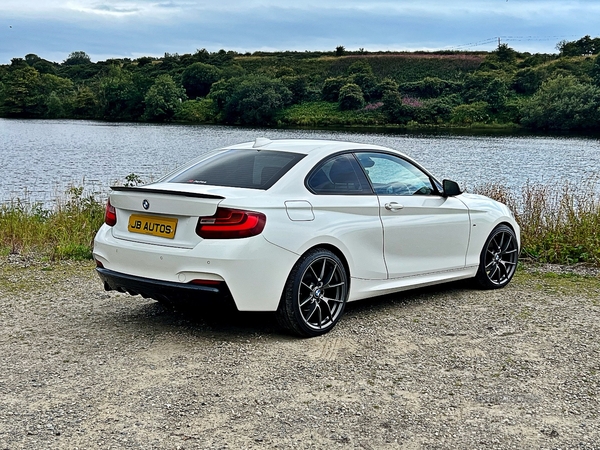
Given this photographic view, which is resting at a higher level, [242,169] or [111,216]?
[242,169]

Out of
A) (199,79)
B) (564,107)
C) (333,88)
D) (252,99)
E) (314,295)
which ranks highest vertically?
(199,79)

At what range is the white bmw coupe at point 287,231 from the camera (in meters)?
4.96

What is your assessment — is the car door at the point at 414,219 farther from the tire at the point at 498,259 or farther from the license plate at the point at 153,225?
the license plate at the point at 153,225

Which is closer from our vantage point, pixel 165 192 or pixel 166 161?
pixel 165 192

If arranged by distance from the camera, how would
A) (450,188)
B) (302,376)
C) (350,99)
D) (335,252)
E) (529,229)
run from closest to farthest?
(302,376) < (335,252) < (450,188) < (529,229) < (350,99)

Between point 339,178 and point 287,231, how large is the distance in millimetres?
915

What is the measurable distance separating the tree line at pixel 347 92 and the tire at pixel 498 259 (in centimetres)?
6729

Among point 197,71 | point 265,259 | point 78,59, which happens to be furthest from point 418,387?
point 78,59

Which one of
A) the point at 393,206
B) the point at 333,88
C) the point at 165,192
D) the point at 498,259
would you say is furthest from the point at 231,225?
the point at 333,88

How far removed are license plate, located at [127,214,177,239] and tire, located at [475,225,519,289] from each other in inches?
139

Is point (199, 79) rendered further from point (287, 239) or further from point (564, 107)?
point (287, 239)

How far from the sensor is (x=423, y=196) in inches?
256

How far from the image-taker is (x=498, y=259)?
24.3 feet

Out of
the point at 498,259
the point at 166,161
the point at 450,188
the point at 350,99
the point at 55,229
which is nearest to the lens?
the point at 450,188
